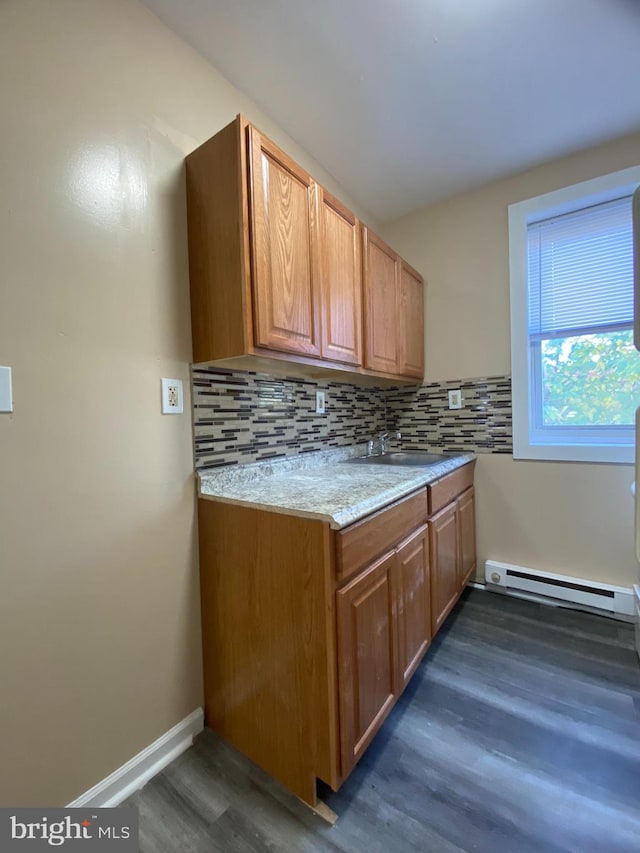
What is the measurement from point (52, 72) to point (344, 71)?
105cm

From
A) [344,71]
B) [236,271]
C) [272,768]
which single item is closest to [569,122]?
[344,71]

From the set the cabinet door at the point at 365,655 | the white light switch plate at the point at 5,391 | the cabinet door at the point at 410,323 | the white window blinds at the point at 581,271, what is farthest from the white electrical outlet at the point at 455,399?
the white light switch plate at the point at 5,391

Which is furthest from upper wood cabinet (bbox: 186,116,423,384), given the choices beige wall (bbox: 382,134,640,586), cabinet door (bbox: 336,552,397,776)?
beige wall (bbox: 382,134,640,586)

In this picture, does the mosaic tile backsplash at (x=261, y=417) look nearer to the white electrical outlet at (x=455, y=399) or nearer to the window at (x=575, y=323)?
the white electrical outlet at (x=455, y=399)

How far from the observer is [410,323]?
2199 mm

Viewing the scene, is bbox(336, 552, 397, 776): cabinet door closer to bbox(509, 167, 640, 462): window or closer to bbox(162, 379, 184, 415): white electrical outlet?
bbox(162, 379, 184, 415): white electrical outlet

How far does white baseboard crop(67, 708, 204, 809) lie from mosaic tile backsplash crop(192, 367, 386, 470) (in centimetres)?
90

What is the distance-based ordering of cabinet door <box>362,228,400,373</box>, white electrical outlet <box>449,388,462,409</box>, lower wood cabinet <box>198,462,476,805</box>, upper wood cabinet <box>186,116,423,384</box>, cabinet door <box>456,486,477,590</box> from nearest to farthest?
lower wood cabinet <box>198,462,476,805</box>
upper wood cabinet <box>186,116,423,384</box>
cabinet door <box>362,228,400,373</box>
cabinet door <box>456,486,477,590</box>
white electrical outlet <box>449,388,462,409</box>

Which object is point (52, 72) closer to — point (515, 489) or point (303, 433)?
point (303, 433)

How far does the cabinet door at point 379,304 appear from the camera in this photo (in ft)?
5.65

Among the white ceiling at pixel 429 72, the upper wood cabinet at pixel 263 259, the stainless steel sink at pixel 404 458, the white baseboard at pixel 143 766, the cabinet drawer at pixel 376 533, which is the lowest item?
the white baseboard at pixel 143 766

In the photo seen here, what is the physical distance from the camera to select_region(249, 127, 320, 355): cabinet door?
1106 millimetres

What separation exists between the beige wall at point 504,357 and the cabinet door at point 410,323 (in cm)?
10

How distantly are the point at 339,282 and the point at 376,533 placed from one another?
1069 mm
